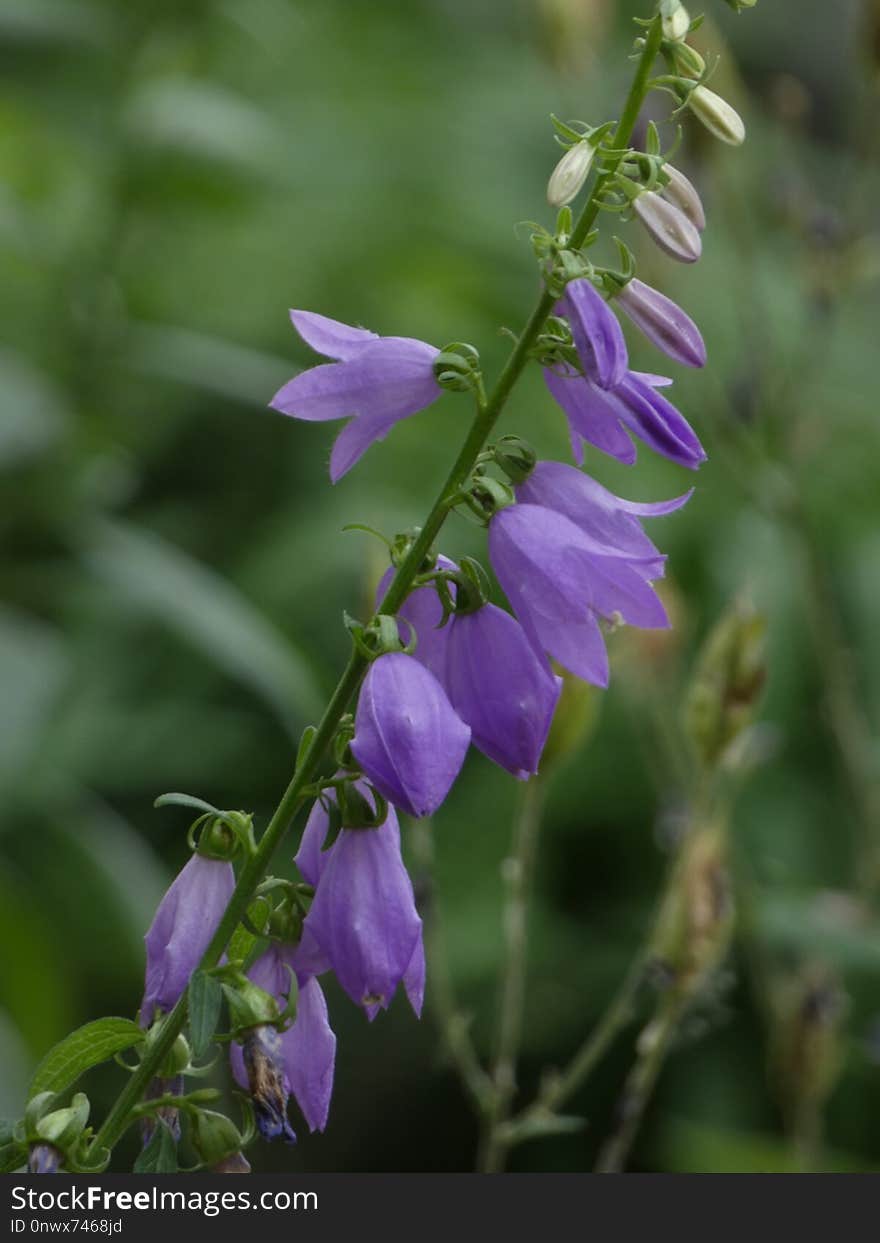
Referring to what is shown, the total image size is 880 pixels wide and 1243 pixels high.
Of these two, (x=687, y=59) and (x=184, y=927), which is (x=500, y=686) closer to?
(x=184, y=927)

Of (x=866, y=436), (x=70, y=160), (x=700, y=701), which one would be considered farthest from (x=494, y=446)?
(x=866, y=436)

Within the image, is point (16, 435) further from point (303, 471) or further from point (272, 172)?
point (303, 471)

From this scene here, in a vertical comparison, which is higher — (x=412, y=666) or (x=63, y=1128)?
(x=412, y=666)

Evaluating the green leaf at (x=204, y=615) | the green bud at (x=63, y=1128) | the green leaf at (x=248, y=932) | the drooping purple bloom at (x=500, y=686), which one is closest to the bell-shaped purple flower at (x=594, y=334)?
the drooping purple bloom at (x=500, y=686)

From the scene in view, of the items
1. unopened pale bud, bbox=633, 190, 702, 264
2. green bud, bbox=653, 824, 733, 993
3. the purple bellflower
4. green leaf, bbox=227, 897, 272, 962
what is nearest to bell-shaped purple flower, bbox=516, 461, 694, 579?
the purple bellflower

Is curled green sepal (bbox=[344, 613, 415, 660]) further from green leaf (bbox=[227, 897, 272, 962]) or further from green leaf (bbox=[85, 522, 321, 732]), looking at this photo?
green leaf (bbox=[85, 522, 321, 732])

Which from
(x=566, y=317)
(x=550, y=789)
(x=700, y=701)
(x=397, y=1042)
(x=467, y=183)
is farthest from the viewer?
(x=467, y=183)

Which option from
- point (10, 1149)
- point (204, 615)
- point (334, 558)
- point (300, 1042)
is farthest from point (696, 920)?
point (334, 558)
